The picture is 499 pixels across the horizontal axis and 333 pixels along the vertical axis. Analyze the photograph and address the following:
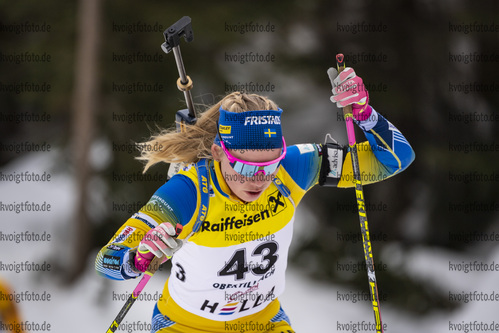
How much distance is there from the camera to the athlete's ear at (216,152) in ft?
10.6

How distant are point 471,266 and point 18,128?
724 centimetres

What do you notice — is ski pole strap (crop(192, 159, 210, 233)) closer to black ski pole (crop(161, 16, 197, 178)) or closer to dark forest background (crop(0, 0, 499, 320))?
black ski pole (crop(161, 16, 197, 178))

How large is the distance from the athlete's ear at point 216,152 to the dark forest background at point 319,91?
4.13 m

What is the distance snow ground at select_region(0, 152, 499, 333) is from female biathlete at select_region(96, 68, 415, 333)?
10.9 feet

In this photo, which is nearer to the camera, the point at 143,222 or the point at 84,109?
the point at 143,222

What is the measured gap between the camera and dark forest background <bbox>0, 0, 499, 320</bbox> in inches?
285

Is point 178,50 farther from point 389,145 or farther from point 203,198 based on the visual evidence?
point 389,145

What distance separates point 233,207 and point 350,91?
93 cm

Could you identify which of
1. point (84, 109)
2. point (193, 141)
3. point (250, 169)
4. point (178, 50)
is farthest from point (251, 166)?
point (84, 109)

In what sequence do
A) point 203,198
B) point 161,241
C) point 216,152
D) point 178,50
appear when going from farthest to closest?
point 178,50, point 216,152, point 203,198, point 161,241

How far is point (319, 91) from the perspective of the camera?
7824 mm

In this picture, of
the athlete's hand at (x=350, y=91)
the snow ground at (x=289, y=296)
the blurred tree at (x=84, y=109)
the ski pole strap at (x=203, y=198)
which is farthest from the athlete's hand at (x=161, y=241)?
the blurred tree at (x=84, y=109)

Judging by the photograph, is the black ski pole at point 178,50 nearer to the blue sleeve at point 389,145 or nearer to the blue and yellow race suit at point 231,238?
the blue and yellow race suit at point 231,238

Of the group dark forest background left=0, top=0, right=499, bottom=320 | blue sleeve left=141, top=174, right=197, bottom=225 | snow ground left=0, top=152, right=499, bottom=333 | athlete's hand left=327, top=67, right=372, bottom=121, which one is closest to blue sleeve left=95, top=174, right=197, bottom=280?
blue sleeve left=141, top=174, right=197, bottom=225
